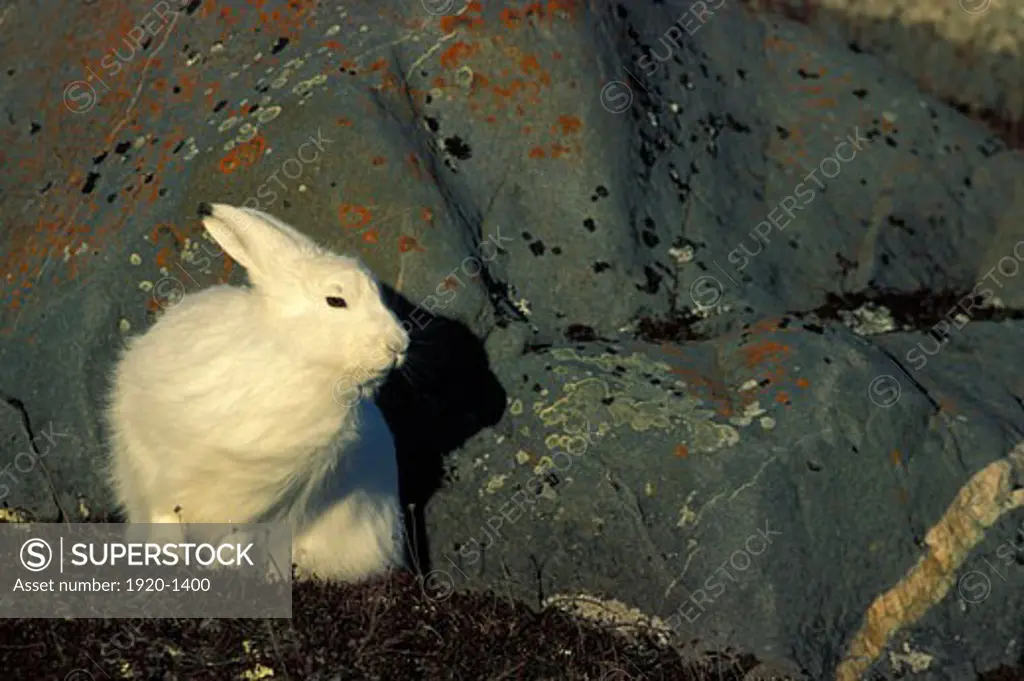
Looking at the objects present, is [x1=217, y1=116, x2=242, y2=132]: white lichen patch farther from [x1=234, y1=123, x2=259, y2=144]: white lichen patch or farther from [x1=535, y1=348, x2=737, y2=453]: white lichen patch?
[x1=535, y1=348, x2=737, y2=453]: white lichen patch

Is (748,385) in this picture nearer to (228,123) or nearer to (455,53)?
(455,53)

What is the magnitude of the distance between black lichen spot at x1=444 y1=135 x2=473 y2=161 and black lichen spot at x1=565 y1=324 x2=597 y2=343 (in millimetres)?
1225

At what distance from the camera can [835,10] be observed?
1334 cm

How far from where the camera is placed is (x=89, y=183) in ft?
31.3

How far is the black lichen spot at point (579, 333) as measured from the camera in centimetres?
920

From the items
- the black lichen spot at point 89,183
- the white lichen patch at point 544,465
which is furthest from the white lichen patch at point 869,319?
the black lichen spot at point 89,183

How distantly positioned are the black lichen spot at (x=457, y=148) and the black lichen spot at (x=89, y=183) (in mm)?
2234

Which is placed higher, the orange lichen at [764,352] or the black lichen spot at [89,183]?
the black lichen spot at [89,183]

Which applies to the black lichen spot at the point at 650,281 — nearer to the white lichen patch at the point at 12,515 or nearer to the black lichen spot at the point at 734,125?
the black lichen spot at the point at 734,125

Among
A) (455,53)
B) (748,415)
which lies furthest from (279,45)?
(748,415)

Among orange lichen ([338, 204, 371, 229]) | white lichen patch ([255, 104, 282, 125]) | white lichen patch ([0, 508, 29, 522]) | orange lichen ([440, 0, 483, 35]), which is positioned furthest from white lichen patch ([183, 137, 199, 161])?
white lichen patch ([0, 508, 29, 522])

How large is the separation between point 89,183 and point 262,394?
9.66 feet

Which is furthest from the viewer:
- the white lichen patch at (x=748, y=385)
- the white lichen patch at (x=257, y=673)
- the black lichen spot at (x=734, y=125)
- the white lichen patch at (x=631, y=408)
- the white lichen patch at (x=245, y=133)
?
the black lichen spot at (x=734, y=125)

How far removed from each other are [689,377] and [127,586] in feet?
11.0
